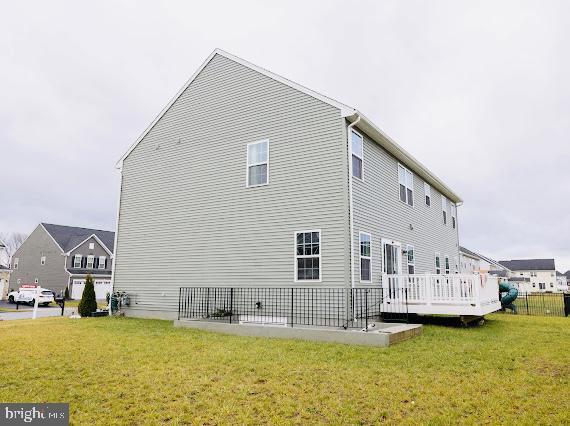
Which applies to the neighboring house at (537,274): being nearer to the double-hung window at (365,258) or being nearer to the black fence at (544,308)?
the black fence at (544,308)

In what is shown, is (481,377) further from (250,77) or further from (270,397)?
(250,77)

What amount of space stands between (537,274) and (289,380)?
9160 cm

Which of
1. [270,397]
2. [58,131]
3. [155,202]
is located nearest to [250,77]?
[155,202]

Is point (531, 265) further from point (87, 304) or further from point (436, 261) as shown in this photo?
point (87, 304)

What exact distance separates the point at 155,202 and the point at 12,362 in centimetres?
963

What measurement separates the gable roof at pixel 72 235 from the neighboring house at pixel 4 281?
18.2 feet

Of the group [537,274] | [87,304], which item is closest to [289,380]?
[87,304]

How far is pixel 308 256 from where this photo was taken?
11.9 m

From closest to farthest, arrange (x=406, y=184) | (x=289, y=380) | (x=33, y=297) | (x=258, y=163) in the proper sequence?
(x=289, y=380), (x=258, y=163), (x=406, y=184), (x=33, y=297)

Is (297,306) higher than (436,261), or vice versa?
(436,261)

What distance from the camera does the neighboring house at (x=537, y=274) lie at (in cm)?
7925

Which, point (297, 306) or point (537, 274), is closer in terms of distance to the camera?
point (297, 306)

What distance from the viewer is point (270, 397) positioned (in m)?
5.27

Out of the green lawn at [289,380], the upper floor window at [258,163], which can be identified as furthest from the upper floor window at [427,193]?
the green lawn at [289,380]
